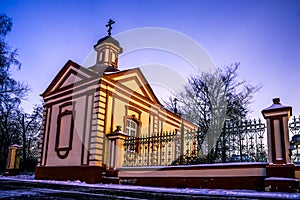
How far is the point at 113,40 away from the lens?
18344 mm

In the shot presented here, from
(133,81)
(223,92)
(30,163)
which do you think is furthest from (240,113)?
(30,163)

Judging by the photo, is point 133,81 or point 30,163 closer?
point 133,81

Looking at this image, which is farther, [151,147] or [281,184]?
[151,147]

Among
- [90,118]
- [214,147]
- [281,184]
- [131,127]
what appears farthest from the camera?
[131,127]

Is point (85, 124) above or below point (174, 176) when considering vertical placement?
above

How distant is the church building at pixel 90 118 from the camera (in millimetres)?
12070

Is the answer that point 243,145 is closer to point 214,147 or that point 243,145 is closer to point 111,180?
point 214,147

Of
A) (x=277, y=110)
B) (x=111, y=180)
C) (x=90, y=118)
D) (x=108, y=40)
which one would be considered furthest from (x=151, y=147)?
(x=108, y=40)

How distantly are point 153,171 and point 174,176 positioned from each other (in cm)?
96

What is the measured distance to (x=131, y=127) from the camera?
Result: 48.7 ft

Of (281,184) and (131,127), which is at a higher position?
(131,127)

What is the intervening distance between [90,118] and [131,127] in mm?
2948

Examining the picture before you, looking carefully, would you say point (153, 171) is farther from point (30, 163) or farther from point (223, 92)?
point (30, 163)

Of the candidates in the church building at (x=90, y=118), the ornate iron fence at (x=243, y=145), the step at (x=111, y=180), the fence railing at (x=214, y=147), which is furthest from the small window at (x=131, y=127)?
the ornate iron fence at (x=243, y=145)
